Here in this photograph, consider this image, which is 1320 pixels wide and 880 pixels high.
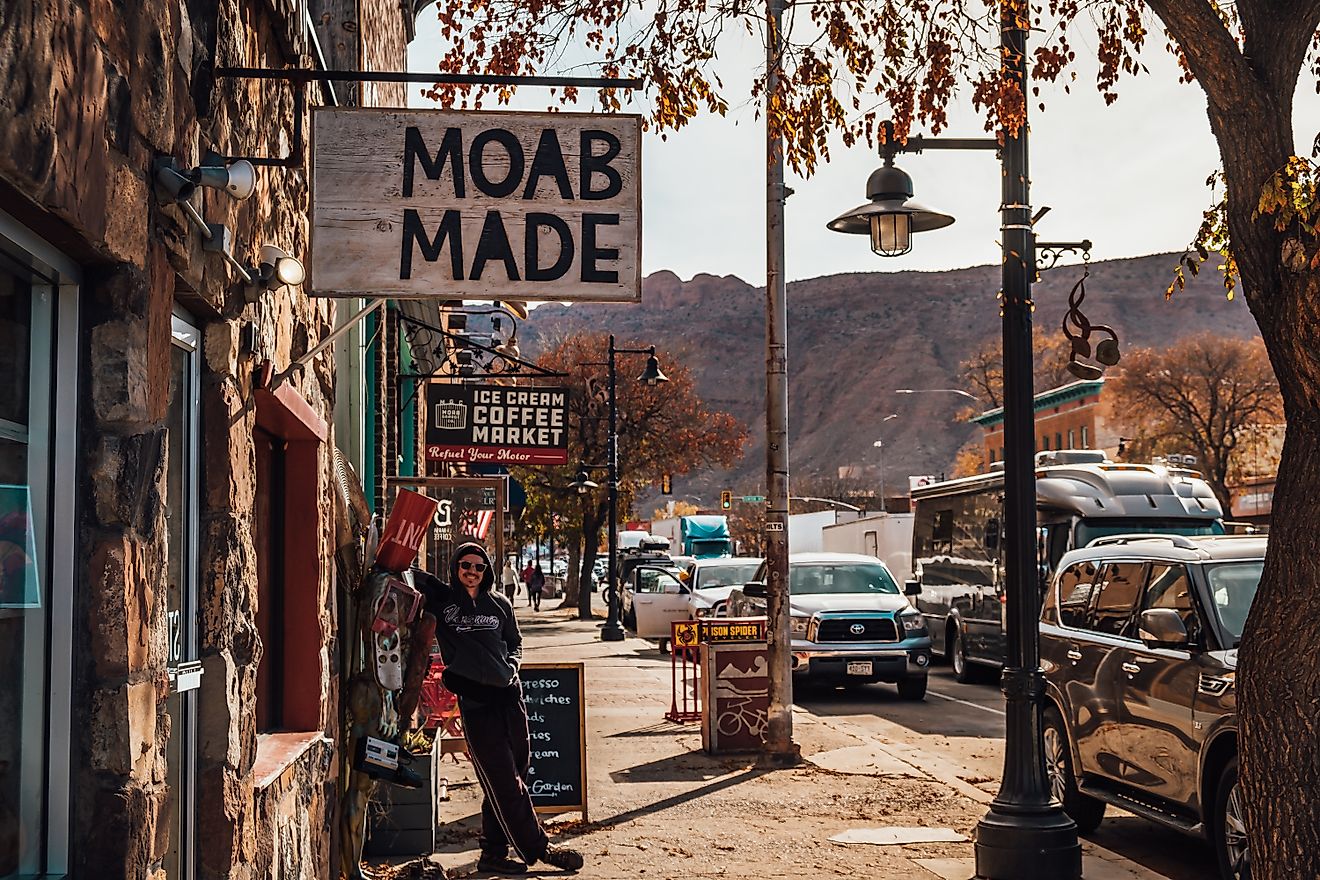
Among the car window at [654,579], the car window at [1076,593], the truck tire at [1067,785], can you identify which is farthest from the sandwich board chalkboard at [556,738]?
the car window at [654,579]

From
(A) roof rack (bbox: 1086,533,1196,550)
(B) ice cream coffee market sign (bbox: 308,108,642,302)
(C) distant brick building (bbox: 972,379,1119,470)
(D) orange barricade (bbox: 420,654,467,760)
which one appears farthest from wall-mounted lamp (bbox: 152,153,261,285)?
(C) distant brick building (bbox: 972,379,1119,470)

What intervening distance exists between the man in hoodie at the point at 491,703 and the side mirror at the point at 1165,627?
11.5 ft

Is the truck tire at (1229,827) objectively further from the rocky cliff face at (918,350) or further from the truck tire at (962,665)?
the rocky cliff face at (918,350)

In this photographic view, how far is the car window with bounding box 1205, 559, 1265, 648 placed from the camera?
8422 mm

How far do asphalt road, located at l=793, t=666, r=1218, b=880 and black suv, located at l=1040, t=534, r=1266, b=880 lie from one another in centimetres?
43

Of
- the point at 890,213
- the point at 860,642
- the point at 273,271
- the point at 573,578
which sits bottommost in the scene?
the point at 573,578

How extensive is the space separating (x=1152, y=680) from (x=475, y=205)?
5350 millimetres

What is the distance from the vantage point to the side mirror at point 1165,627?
8.20 meters

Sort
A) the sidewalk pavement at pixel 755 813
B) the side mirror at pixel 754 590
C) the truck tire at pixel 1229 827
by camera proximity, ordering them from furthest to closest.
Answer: the side mirror at pixel 754 590, the sidewalk pavement at pixel 755 813, the truck tire at pixel 1229 827

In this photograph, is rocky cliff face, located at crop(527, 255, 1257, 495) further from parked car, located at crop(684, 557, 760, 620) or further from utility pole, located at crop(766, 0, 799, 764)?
utility pole, located at crop(766, 0, 799, 764)

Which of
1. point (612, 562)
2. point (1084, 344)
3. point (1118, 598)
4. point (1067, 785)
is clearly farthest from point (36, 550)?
point (612, 562)

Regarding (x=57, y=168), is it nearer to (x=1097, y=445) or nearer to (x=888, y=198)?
(x=888, y=198)

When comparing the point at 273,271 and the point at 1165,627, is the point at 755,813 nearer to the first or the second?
the point at 1165,627

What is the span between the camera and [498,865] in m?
Answer: 8.56
